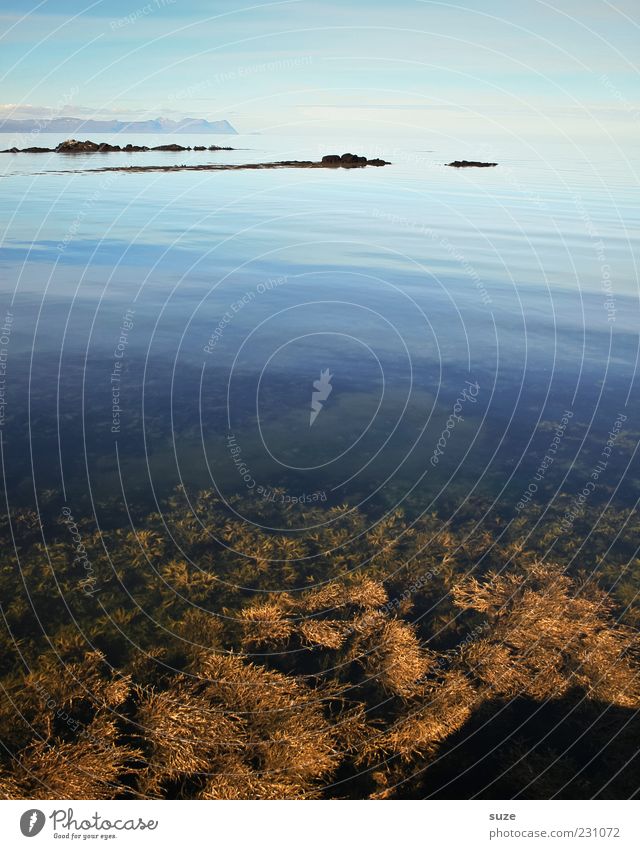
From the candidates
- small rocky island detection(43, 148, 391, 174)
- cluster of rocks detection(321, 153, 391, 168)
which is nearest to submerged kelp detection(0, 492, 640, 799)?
small rocky island detection(43, 148, 391, 174)

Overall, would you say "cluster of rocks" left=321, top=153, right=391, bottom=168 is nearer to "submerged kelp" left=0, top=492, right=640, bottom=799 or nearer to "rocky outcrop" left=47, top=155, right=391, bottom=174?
"rocky outcrop" left=47, top=155, right=391, bottom=174

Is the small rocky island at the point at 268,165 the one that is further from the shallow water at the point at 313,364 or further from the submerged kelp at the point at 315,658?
the submerged kelp at the point at 315,658

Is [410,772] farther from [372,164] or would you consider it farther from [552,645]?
[372,164]

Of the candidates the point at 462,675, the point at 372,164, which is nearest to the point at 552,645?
the point at 462,675

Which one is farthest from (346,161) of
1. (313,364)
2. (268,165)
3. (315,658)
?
(315,658)

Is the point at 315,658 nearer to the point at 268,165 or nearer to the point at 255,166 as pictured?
the point at 255,166

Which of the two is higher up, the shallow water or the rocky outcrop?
the rocky outcrop
